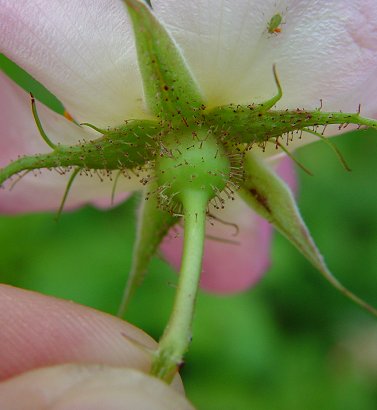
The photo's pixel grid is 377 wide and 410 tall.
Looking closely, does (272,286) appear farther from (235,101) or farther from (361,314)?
(235,101)

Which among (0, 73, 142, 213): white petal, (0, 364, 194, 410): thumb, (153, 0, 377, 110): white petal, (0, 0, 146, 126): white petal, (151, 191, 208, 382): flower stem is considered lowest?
(0, 364, 194, 410): thumb

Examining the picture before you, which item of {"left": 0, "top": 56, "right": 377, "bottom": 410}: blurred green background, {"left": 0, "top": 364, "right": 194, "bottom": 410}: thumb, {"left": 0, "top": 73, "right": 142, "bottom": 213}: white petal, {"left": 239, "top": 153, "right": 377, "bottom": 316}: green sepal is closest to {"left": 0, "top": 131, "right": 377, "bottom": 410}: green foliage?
{"left": 0, "top": 56, "right": 377, "bottom": 410}: blurred green background

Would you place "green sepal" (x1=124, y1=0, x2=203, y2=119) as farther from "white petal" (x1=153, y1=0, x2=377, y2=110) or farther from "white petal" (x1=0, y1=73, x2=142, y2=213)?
"white petal" (x1=0, y1=73, x2=142, y2=213)

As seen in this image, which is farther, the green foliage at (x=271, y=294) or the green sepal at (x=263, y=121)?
the green foliage at (x=271, y=294)

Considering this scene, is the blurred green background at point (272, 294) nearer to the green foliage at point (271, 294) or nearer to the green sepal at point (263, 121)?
the green foliage at point (271, 294)

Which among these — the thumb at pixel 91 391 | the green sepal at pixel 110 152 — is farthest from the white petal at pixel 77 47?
the thumb at pixel 91 391

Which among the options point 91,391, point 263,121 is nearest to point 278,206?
point 263,121
